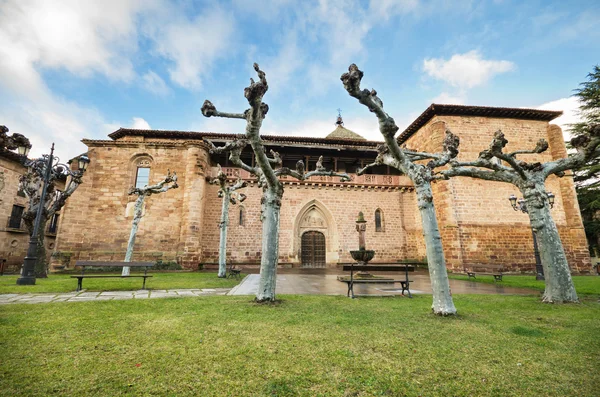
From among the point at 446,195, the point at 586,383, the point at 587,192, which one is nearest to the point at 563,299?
the point at 586,383

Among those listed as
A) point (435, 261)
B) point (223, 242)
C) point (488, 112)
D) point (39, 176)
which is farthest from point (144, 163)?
point (488, 112)

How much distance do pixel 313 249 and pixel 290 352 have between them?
16.8 meters

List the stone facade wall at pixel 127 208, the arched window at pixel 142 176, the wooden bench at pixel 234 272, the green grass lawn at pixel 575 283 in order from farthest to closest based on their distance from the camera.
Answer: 1. the arched window at pixel 142 176
2. the stone facade wall at pixel 127 208
3. the wooden bench at pixel 234 272
4. the green grass lawn at pixel 575 283

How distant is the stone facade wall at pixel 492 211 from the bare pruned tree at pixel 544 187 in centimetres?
1027

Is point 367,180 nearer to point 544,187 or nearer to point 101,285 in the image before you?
point 544,187

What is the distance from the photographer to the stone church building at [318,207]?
16469 millimetres

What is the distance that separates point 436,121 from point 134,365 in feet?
67.3

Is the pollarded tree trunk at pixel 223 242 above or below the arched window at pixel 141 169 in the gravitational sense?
below

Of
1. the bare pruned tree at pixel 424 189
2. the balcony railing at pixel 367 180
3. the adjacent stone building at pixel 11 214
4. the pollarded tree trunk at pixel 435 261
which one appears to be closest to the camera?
the bare pruned tree at pixel 424 189

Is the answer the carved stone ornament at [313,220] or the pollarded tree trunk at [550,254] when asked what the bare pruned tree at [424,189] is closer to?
the pollarded tree trunk at [550,254]

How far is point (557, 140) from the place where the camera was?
1855 cm

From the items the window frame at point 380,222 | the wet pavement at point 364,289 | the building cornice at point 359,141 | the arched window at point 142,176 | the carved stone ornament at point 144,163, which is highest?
the building cornice at point 359,141

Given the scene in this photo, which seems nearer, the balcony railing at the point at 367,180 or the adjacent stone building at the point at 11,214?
the balcony railing at the point at 367,180

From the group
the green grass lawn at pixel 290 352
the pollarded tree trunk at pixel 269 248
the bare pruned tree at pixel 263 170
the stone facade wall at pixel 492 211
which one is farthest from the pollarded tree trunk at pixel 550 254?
the stone facade wall at pixel 492 211
